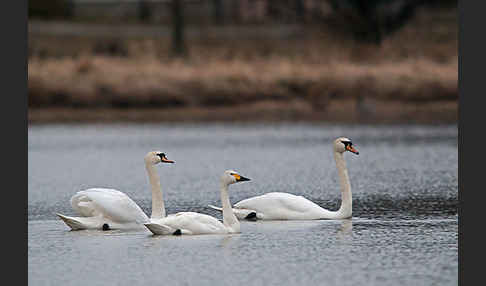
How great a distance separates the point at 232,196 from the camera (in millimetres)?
16375

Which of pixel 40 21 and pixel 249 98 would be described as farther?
pixel 40 21

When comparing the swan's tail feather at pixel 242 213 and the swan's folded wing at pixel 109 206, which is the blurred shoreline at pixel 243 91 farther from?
the swan's folded wing at pixel 109 206

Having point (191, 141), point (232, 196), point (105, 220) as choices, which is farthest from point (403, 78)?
point (105, 220)

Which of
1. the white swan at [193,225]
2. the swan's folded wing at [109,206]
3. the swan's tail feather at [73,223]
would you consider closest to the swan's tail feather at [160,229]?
the white swan at [193,225]

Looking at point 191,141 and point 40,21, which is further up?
point 40,21

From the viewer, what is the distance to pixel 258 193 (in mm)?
16609

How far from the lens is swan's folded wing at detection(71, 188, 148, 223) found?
13.0m

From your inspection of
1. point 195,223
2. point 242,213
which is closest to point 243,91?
point 242,213

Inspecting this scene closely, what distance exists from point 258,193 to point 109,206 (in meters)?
3.92

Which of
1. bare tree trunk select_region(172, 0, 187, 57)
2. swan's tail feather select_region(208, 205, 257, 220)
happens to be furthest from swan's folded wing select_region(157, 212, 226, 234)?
bare tree trunk select_region(172, 0, 187, 57)

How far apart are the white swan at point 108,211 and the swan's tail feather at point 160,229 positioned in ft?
1.72

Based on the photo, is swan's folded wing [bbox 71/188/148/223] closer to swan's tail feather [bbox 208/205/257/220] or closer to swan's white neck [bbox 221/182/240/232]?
swan's white neck [bbox 221/182/240/232]
